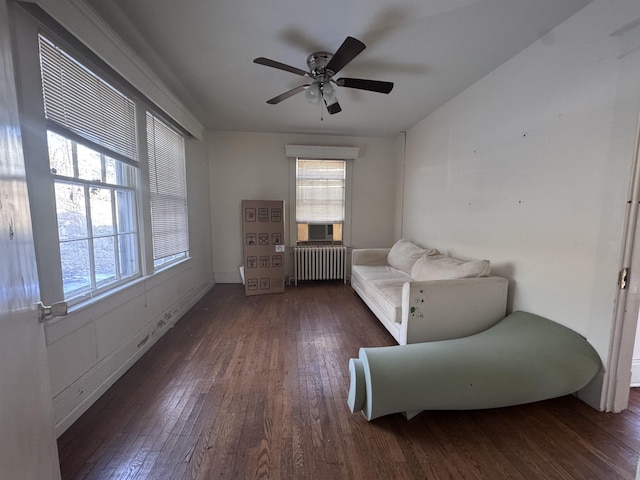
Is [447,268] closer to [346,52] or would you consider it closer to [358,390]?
[358,390]

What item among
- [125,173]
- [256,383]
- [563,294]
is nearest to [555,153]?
[563,294]

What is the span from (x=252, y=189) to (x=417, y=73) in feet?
10.1

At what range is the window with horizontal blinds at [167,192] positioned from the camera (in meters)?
2.71

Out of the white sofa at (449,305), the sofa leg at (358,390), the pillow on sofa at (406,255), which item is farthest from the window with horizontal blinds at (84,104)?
the pillow on sofa at (406,255)

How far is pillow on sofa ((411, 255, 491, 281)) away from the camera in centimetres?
225

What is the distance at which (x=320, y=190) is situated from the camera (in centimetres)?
464

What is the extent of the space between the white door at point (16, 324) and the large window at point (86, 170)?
2.29 feet

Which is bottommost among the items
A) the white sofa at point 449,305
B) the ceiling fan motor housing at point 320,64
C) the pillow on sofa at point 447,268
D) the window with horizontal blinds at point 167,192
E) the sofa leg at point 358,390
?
the sofa leg at point 358,390

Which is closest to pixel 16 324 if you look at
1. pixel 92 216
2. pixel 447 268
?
pixel 92 216

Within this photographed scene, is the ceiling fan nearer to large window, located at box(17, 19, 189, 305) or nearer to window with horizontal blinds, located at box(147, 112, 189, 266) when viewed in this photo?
large window, located at box(17, 19, 189, 305)

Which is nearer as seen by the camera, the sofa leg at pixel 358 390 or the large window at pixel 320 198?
the sofa leg at pixel 358 390

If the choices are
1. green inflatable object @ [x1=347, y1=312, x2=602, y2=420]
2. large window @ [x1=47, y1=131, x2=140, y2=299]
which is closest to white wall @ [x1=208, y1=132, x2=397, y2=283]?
large window @ [x1=47, y1=131, x2=140, y2=299]

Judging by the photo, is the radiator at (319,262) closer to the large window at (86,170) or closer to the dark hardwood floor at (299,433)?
the large window at (86,170)

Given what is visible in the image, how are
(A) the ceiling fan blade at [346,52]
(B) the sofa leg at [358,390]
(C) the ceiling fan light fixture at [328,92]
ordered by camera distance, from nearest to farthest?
1. (B) the sofa leg at [358,390]
2. (A) the ceiling fan blade at [346,52]
3. (C) the ceiling fan light fixture at [328,92]
